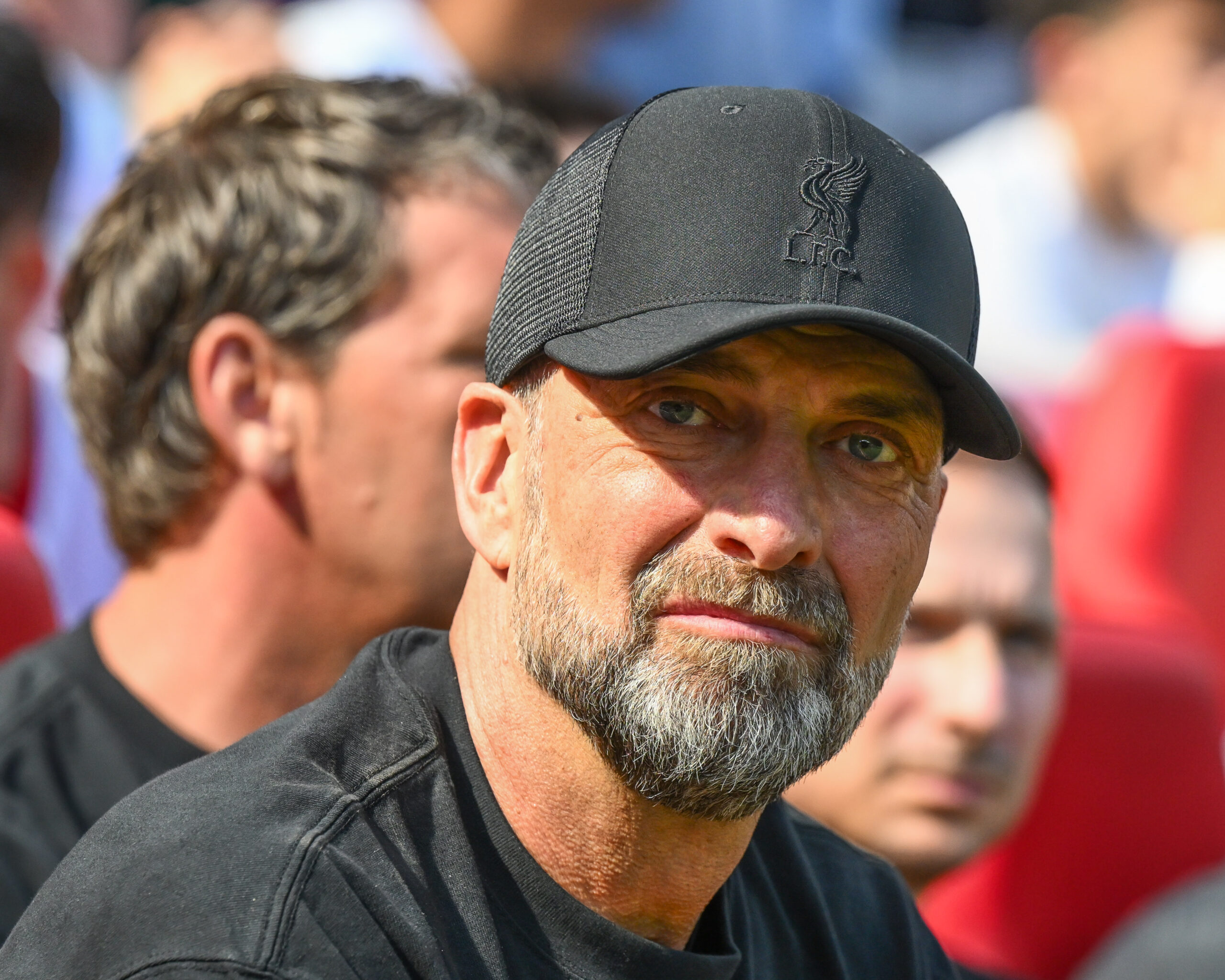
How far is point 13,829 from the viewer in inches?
74.7

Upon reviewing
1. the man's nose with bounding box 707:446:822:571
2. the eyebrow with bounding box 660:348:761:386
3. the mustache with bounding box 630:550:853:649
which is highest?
the eyebrow with bounding box 660:348:761:386

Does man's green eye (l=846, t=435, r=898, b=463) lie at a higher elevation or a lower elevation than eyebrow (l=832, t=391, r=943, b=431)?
lower

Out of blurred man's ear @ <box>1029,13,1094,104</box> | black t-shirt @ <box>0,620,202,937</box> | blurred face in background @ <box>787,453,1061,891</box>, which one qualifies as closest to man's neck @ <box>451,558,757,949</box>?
black t-shirt @ <box>0,620,202,937</box>

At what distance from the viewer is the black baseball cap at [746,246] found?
1368mm

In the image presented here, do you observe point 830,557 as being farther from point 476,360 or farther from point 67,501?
point 67,501

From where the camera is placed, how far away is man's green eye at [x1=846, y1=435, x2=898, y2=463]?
1.45m

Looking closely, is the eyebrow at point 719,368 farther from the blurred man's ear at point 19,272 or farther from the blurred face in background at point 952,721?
the blurred man's ear at point 19,272

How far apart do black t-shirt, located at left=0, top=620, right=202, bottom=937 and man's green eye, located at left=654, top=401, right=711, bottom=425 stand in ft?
3.25

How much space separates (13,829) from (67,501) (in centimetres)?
170

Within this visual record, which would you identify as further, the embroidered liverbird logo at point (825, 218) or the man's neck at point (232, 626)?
the man's neck at point (232, 626)

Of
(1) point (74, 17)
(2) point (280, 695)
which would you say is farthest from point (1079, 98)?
(2) point (280, 695)

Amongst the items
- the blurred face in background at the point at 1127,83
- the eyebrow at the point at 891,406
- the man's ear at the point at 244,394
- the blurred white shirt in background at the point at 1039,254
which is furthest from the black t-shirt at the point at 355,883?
the blurred face in background at the point at 1127,83

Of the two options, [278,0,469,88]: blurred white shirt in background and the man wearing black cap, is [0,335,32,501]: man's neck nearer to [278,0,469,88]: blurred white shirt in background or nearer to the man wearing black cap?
[278,0,469,88]: blurred white shirt in background

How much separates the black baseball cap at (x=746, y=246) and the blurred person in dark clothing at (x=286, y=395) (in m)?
0.88
